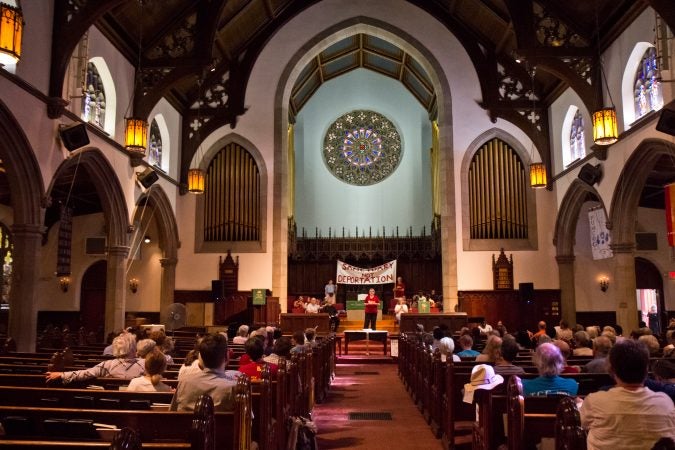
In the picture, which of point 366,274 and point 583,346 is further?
point 366,274

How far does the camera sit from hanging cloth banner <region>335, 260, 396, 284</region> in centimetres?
1842

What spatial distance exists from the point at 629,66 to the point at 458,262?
7.00m

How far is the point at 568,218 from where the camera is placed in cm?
1580

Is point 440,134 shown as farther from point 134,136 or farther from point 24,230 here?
point 24,230

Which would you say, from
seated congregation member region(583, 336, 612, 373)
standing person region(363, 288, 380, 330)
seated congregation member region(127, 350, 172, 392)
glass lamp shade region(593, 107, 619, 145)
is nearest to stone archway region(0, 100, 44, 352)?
seated congregation member region(127, 350, 172, 392)

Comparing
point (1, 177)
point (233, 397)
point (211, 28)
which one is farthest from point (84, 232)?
point (233, 397)

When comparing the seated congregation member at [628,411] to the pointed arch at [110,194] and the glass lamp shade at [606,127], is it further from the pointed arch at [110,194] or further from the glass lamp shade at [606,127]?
the pointed arch at [110,194]

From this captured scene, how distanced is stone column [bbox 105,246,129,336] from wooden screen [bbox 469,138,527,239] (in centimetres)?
958

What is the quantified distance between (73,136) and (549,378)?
9.09 meters

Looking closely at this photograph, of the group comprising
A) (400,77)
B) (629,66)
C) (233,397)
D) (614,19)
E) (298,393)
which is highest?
(400,77)

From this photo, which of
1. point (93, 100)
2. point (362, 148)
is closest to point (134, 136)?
point (93, 100)

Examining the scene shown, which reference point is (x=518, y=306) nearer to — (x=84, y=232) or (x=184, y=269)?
(x=184, y=269)

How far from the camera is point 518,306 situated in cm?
1634

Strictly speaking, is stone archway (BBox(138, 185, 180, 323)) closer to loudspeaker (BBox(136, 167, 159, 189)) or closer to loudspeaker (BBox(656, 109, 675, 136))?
loudspeaker (BBox(136, 167, 159, 189))
